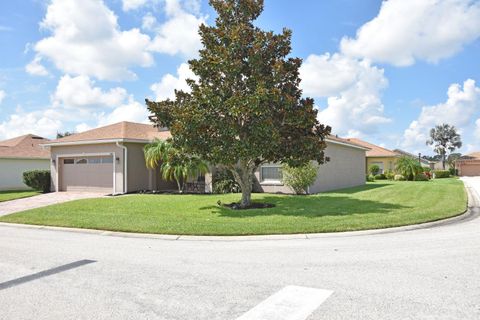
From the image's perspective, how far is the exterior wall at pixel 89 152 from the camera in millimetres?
20672

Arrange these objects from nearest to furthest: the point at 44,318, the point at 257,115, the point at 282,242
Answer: the point at 44,318
the point at 282,242
the point at 257,115

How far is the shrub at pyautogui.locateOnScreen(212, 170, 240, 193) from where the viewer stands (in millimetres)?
19750

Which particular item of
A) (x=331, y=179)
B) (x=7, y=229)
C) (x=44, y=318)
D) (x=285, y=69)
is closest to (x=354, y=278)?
(x=44, y=318)

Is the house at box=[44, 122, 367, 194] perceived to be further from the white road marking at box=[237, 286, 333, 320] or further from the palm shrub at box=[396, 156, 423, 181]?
the white road marking at box=[237, 286, 333, 320]

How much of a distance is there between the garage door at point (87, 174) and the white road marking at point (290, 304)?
18032 millimetres

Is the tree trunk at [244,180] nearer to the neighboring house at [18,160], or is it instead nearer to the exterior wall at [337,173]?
the exterior wall at [337,173]

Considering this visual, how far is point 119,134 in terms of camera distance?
21750 mm

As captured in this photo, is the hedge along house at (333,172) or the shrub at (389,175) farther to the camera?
the shrub at (389,175)

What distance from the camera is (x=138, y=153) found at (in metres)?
21.5

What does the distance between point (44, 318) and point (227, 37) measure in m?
10.5

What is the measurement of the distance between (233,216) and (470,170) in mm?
59862

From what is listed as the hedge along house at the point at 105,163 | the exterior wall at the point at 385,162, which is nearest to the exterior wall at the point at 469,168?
the exterior wall at the point at 385,162

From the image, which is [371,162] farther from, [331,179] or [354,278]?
[354,278]

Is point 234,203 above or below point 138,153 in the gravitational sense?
below
